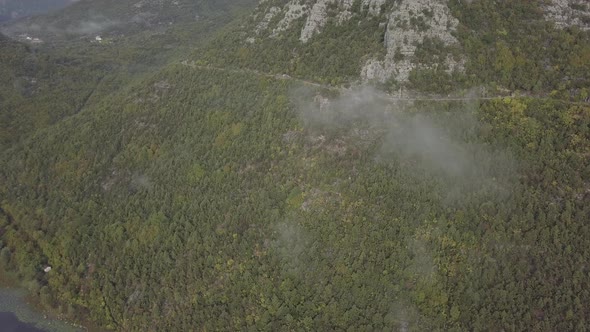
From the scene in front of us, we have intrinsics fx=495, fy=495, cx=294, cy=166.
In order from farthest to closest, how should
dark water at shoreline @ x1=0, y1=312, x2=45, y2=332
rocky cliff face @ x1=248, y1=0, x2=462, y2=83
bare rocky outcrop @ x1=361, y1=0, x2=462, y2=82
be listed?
bare rocky outcrop @ x1=361, y1=0, x2=462, y2=82 < rocky cliff face @ x1=248, y1=0, x2=462, y2=83 < dark water at shoreline @ x1=0, y1=312, x2=45, y2=332

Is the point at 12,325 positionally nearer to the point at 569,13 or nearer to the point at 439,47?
the point at 439,47

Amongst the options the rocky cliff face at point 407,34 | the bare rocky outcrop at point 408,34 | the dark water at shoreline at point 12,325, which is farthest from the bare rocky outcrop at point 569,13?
the dark water at shoreline at point 12,325

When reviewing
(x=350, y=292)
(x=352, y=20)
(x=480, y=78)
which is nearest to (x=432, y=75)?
(x=480, y=78)

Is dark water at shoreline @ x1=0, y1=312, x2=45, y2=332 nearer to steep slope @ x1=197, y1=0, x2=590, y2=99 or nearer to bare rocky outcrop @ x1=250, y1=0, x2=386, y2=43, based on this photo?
steep slope @ x1=197, y1=0, x2=590, y2=99

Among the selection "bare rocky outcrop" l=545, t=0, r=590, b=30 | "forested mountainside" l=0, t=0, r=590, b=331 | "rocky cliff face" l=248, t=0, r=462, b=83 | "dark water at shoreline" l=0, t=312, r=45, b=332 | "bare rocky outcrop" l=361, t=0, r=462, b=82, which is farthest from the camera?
"bare rocky outcrop" l=361, t=0, r=462, b=82

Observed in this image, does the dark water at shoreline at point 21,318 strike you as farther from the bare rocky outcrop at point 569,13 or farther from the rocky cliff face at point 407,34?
the bare rocky outcrop at point 569,13

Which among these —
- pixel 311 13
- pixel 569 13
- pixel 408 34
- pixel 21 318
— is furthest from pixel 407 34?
pixel 21 318

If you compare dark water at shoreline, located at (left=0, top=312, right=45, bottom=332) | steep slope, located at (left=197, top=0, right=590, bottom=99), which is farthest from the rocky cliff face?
dark water at shoreline, located at (left=0, top=312, right=45, bottom=332)
